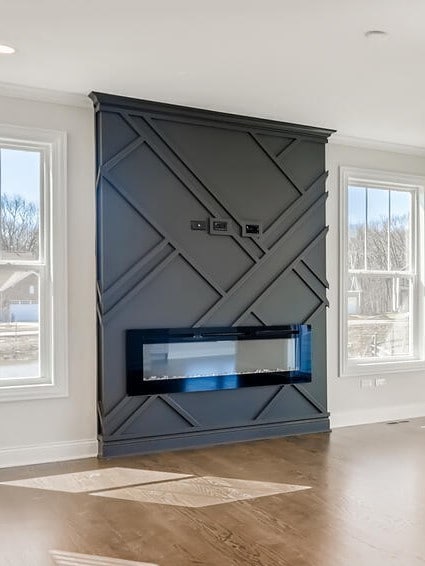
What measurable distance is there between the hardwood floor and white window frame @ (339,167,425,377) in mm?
1122

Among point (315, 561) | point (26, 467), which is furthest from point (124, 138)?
point (315, 561)

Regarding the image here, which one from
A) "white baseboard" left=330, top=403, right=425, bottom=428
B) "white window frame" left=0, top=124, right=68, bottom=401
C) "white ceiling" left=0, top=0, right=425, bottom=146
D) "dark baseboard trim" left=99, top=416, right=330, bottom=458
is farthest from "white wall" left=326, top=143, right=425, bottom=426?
"white window frame" left=0, top=124, right=68, bottom=401

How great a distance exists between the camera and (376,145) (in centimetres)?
601

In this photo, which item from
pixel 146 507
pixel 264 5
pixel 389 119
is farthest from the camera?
pixel 389 119

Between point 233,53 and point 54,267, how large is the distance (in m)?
2.05

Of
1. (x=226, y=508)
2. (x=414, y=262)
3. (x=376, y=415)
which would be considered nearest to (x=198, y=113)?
(x=414, y=262)

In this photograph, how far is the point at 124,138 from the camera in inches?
185

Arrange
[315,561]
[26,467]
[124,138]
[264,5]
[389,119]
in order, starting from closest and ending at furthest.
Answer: [315,561] → [264,5] → [26,467] → [124,138] → [389,119]

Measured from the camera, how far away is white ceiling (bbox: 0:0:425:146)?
126 inches

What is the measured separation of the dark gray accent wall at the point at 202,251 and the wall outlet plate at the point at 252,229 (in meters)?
0.04

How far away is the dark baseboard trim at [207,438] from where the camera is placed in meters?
4.62

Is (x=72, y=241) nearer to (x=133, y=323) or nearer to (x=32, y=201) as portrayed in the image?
(x=32, y=201)

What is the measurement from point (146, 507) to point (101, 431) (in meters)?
1.22

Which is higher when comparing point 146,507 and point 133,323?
point 133,323
